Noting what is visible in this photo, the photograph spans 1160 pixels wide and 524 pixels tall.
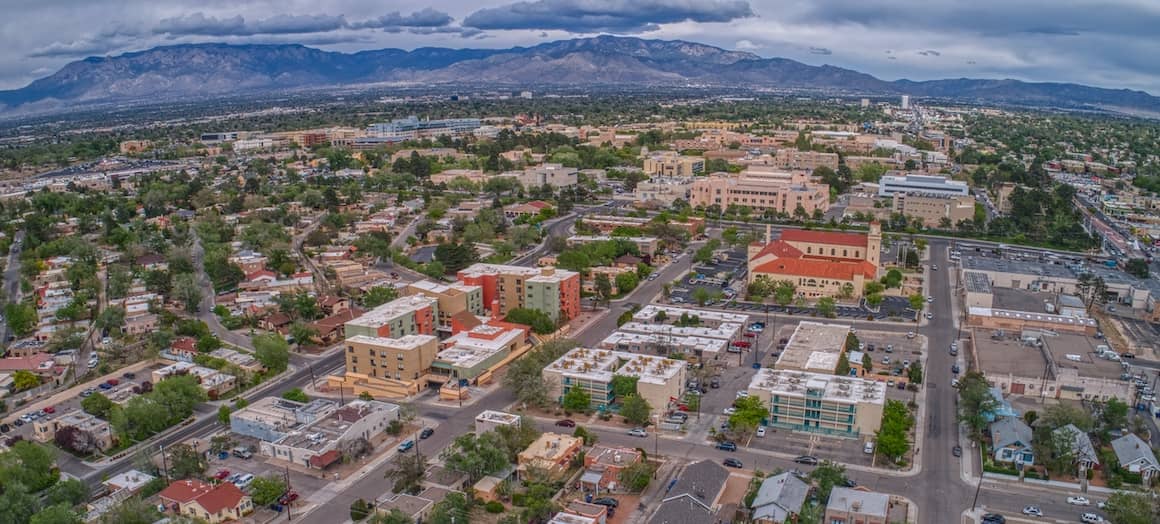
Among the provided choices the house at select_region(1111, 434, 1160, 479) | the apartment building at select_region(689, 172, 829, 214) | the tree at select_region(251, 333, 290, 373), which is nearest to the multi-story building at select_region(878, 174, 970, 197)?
the apartment building at select_region(689, 172, 829, 214)

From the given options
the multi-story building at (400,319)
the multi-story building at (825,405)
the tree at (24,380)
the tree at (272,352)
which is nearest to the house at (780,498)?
the multi-story building at (825,405)

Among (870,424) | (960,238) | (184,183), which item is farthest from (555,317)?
(184,183)

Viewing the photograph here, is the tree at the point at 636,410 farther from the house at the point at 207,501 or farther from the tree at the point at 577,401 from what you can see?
the house at the point at 207,501

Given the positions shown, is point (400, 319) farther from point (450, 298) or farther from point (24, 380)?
point (24, 380)

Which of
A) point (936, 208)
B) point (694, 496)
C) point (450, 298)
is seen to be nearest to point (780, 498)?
point (694, 496)

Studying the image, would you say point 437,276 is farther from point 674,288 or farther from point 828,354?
point 828,354

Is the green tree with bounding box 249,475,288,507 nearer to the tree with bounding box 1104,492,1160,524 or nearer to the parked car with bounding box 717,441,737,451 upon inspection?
the parked car with bounding box 717,441,737,451
